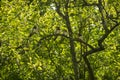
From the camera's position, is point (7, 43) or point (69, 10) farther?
point (69, 10)

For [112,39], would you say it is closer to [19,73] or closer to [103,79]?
[103,79]

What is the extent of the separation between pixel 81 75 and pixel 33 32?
5.68 metres

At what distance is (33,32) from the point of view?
2044 cm

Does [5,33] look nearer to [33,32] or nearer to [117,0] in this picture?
[33,32]

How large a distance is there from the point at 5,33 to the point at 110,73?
361 inches

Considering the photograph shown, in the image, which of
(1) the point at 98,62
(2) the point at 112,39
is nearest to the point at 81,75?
(1) the point at 98,62

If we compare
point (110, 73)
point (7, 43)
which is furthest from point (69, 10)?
point (110, 73)

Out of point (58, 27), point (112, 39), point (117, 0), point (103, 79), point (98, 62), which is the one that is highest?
point (117, 0)

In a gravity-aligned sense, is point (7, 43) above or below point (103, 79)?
above

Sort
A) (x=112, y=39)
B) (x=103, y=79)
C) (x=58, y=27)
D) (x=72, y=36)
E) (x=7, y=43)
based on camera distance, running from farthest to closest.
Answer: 1. (x=103, y=79)
2. (x=112, y=39)
3. (x=58, y=27)
4. (x=72, y=36)
5. (x=7, y=43)

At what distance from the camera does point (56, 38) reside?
21.6 metres

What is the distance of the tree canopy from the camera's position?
18453 millimetres

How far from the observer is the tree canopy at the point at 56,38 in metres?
18.5

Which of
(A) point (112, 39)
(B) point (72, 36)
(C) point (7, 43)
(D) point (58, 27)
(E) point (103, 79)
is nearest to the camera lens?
(C) point (7, 43)
